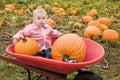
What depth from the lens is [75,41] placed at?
3.99 m

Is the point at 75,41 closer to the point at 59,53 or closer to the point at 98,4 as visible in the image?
the point at 59,53

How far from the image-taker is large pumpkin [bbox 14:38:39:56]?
13.4ft

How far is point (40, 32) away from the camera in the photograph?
4.48 m

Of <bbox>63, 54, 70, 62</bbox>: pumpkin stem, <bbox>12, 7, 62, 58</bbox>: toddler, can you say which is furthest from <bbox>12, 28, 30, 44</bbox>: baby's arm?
<bbox>63, 54, 70, 62</bbox>: pumpkin stem

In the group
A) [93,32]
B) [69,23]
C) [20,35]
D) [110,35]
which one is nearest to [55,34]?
[20,35]

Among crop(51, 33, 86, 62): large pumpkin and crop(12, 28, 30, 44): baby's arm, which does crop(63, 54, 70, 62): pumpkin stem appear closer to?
crop(51, 33, 86, 62): large pumpkin

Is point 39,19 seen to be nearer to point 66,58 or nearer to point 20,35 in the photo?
point 20,35

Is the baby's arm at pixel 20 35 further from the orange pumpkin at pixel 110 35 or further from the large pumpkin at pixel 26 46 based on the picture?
the orange pumpkin at pixel 110 35

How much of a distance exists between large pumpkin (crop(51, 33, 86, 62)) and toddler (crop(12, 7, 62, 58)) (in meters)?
0.32

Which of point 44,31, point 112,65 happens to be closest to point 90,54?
point 44,31

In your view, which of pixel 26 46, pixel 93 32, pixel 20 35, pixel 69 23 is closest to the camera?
pixel 26 46

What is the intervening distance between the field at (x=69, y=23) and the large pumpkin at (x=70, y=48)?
0.81 m

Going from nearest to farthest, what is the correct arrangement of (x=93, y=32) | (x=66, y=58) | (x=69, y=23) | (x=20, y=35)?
(x=66, y=58) → (x=20, y=35) → (x=93, y=32) → (x=69, y=23)

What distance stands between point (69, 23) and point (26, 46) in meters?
2.79
